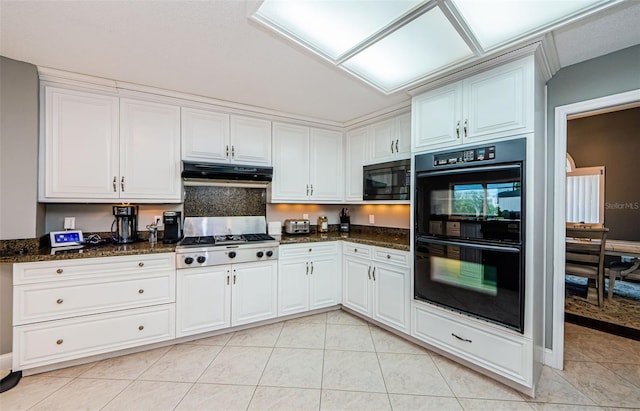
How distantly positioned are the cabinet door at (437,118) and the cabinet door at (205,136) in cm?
200

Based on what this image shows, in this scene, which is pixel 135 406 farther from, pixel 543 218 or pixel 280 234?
pixel 543 218

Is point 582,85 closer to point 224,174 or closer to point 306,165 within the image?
point 306,165

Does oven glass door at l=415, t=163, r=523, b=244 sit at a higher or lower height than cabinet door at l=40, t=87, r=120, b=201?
Answer: lower

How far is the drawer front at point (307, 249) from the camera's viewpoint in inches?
118

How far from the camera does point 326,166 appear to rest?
11.9 ft

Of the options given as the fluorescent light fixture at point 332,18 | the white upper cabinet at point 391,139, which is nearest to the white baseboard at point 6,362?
the fluorescent light fixture at point 332,18

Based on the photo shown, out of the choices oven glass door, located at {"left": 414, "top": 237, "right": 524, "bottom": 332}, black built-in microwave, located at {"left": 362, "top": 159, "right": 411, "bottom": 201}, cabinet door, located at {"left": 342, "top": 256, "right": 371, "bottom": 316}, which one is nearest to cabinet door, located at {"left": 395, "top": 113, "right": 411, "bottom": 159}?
black built-in microwave, located at {"left": 362, "top": 159, "right": 411, "bottom": 201}

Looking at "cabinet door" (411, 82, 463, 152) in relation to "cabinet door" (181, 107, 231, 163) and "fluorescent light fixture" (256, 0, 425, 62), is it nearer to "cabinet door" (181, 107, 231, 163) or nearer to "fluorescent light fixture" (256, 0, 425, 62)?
"fluorescent light fixture" (256, 0, 425, 62)

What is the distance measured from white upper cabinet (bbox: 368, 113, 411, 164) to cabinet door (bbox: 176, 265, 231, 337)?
2136 millimetres

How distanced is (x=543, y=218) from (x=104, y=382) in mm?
3555

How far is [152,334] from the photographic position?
2.38m

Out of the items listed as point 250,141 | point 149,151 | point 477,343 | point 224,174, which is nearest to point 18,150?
point 149,151

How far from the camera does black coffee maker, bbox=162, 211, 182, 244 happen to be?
8.78 ft

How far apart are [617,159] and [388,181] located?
4.72m
